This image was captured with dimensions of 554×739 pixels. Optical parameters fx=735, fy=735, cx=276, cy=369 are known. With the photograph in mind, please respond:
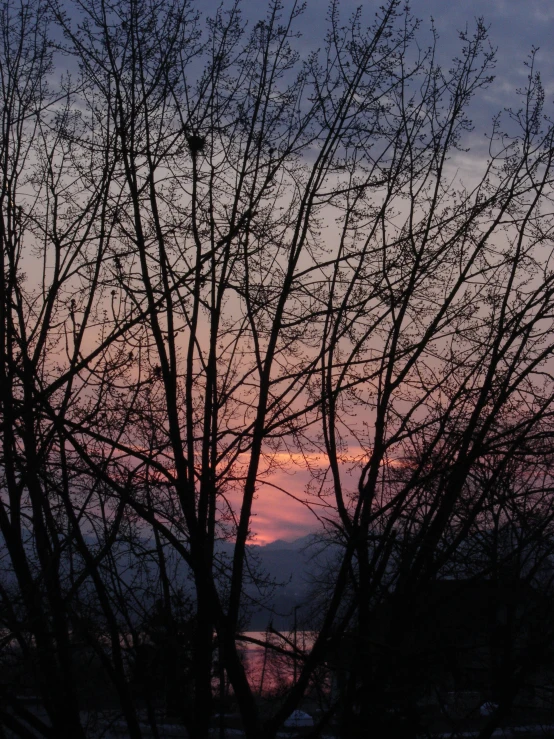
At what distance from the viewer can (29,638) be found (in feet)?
17.0

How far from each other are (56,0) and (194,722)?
5273 millimetres

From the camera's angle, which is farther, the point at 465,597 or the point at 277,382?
the point at 465,597

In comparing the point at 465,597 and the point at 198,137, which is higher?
the point at 198,137

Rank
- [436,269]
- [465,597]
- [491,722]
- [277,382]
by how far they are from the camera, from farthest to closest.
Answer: [465,597] → [436,269] → [277,382] → [491,722]

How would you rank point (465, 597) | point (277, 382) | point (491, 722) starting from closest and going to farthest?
1. point (491, 722)
2. point (277, 382)
3. point (465, 597)

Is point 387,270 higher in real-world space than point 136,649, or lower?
higher

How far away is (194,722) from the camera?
4.90 m

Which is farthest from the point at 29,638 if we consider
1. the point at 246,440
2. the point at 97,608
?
the point at 246,440

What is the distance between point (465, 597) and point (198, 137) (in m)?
4.08

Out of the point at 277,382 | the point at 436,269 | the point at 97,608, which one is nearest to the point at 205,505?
the point at 277,382

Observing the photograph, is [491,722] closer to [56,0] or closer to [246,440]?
[246,440]

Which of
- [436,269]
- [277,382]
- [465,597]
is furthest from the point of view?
[465,597]

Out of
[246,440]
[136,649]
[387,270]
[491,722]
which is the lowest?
[491,722]

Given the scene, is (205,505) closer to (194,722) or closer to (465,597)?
(194,722)
